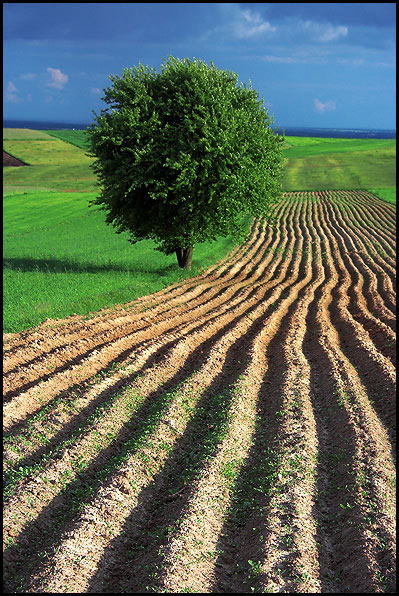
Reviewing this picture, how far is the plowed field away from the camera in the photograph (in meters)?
Answer: 5.68

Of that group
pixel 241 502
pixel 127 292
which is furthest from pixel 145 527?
pixel 127 292

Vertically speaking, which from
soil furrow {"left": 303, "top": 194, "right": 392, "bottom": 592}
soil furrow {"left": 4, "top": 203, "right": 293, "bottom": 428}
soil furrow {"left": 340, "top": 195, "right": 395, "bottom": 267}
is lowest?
soil furrow {"left": 303, "top": 194, "right": 392, "bottom": 592}

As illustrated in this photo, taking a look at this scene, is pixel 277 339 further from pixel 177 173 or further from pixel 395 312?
pixel 177 173

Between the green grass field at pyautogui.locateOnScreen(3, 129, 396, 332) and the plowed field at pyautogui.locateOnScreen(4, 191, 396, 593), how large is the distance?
2.91 metres

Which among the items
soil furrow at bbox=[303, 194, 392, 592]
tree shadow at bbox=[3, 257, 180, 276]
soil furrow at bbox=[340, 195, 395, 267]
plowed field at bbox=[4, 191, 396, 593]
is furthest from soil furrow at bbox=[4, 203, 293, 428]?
soil furrow at bbox=[340, 195, 395, 267]

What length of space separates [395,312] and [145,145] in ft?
38.1

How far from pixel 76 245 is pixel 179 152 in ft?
56.4

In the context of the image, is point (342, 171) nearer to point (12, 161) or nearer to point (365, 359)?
point (12, 161)

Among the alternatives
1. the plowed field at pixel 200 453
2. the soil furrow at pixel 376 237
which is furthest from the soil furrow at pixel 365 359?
the soil furrow at pixel 376 237

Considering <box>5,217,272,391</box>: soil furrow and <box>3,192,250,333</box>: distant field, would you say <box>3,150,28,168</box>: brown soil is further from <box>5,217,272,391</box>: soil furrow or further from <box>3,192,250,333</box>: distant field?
<box>5,217,272,391</box>: soil furrow

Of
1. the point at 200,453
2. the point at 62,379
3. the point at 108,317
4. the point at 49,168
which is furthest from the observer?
the point at 49,168

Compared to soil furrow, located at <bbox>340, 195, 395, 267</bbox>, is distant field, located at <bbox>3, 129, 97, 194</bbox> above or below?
above

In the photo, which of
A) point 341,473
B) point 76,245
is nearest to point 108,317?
point 341,473

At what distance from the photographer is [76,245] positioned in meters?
34.8
